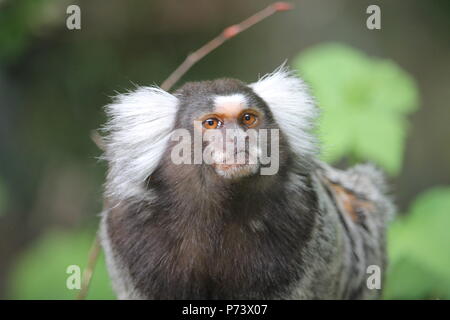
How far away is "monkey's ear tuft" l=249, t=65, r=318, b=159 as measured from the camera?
9.77 ft

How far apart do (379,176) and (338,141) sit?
2.71ft

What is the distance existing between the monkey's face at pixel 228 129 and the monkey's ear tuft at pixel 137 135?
0.08 metres

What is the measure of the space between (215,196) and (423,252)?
178cm

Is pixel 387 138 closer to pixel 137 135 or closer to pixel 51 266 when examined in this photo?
pixel 137 135

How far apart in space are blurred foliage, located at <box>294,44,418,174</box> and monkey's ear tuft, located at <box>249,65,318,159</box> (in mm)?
652

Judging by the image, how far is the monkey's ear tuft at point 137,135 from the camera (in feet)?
9.43

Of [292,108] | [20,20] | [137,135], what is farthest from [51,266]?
[292,108]

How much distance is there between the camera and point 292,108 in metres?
3.03

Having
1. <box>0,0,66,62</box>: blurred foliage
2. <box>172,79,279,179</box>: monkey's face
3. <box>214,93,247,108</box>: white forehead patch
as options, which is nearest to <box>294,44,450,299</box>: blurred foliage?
<box>172,79,279,179</box>: monkey's face

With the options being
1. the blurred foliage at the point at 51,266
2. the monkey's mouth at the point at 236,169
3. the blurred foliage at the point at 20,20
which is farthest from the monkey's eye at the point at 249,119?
the blurred foliage at the point at 20,20

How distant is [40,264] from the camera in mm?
5785

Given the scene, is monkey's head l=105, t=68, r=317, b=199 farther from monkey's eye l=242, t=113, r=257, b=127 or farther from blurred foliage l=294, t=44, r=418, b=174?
blurred foliage l=294, t=44, r=418, b=174

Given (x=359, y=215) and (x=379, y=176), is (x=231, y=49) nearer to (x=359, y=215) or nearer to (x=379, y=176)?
(x=379, y=176)
